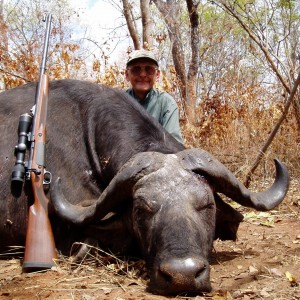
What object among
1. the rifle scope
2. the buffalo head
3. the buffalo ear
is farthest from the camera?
the rifle scope

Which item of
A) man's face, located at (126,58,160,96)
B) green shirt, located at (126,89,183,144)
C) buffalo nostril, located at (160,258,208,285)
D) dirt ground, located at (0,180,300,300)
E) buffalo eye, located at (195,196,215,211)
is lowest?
dirt ground, located at (0,180,300,300)

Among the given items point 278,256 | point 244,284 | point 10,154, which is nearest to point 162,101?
point 10,154

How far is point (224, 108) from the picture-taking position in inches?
375

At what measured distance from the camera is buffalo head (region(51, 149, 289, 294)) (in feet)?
9.00

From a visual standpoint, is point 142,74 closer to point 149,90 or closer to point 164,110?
point 149,90

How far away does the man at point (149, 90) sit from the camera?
5836 mm

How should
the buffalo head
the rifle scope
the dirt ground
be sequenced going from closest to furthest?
the buffalo head < the dirt ground < the rifle scope

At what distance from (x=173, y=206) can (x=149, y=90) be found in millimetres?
3166

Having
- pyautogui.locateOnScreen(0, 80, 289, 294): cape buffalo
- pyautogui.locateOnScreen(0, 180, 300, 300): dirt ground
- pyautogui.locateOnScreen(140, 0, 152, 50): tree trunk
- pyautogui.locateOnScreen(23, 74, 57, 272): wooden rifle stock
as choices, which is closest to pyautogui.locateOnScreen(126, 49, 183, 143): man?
pyautogui.locateOnScreen(0, 80, 289, 294): cape buffalo

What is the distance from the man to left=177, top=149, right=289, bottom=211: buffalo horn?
225 cm

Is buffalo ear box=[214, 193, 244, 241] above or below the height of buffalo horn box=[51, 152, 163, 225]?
below

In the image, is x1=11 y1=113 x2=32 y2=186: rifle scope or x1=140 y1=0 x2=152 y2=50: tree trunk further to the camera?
x1=140 y1=0 x2=152 y2=50: tree trunk

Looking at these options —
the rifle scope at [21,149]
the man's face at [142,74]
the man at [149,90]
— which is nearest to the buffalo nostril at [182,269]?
the rifle scope at [21,149]

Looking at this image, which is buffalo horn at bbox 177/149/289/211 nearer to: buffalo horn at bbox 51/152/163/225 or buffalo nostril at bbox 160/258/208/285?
buffalo horn at bbox 51/152/163/225
